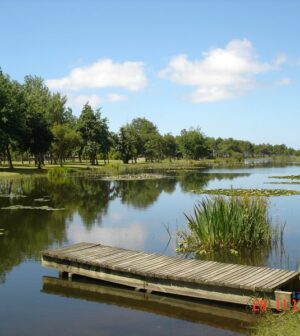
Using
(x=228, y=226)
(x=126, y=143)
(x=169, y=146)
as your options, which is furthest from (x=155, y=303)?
(x=169, y=146)

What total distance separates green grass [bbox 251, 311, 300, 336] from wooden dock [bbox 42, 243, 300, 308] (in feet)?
1.58

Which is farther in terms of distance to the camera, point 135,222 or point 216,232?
point 135,222

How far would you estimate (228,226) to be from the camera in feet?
55.3

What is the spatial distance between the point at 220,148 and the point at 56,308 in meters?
165

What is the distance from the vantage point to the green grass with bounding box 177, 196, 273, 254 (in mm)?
16688

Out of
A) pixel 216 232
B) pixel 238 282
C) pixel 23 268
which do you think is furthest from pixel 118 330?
pixel 216 232

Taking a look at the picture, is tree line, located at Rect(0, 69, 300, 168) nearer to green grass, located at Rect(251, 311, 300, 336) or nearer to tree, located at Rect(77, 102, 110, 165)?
tree, located at Rect(77, 102, 110, 165)

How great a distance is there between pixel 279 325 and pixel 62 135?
7199 centimetres

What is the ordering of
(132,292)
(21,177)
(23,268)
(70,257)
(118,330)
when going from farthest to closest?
1. (21,177)
2. (23,268)
3. (70,257)
4. (132,292)
5. (118,330)

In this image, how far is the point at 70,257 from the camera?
13.9m

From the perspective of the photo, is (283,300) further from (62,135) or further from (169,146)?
(169,146)

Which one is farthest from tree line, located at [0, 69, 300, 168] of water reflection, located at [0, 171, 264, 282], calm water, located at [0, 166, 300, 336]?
calm water, located at [0, 166, 300, 336]

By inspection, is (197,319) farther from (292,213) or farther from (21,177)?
(21,177)

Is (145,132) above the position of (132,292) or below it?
above
